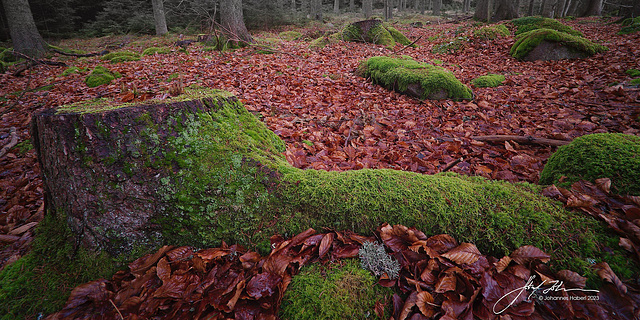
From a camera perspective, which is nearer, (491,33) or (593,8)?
(491,33)

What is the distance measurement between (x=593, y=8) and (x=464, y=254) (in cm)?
2162

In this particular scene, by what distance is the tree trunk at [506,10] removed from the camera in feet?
43.0

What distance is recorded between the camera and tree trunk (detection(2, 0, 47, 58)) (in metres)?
7.98

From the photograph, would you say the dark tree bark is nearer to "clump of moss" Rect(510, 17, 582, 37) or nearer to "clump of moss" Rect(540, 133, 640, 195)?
"clump of moss" Rect(540, 133, 640, 195)

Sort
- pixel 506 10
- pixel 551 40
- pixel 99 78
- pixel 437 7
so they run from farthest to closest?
pixel 437 7
pixel 506 10
pixel 551 40
pixel 99 78

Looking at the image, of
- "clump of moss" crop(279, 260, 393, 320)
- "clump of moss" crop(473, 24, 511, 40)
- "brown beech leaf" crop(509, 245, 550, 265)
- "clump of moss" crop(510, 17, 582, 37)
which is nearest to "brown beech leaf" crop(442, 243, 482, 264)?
"brown beech leaf" crop(509, 245, 550, 265)

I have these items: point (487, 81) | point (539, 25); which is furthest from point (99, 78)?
point (539, 25)

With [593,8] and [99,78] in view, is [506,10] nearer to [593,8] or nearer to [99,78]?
[593,8]

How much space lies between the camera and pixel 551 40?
22.7ft

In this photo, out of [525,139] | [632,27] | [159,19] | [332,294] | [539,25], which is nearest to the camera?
[332,294]

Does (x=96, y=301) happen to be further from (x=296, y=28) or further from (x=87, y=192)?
(x=296, y=28)

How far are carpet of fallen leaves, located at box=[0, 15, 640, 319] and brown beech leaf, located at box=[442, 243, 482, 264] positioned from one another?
69 mm

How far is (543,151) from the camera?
10.1 feet

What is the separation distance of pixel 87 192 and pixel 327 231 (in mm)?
1594
